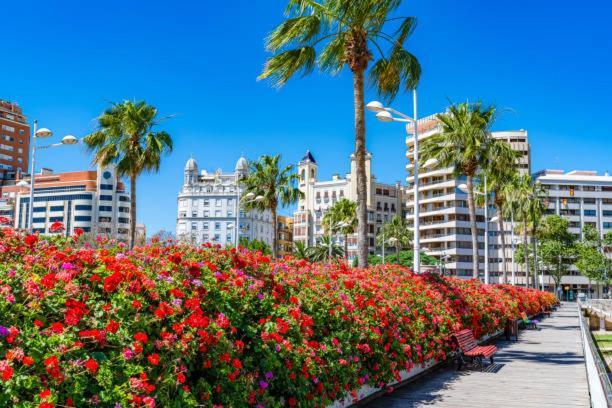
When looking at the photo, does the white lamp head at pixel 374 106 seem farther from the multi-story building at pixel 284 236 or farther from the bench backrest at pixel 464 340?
the multi-story building at pixel 284 236

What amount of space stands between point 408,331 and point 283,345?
5139mm

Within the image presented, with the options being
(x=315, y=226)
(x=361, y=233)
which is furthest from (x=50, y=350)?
(x=315, y=226)

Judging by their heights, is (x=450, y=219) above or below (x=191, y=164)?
below

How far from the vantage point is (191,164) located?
519ft

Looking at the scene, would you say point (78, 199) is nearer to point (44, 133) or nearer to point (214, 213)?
point (214, 213)

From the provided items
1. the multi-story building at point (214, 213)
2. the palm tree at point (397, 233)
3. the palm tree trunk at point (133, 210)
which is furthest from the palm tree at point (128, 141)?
the multi-story building at point (214, 213)

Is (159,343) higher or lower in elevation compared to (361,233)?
lower

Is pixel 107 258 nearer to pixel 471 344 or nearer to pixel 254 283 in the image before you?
pixel 254 283

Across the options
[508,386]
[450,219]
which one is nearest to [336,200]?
[450,219]

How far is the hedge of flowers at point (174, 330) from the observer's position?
4.00 meters

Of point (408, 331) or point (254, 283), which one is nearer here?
point (254, 283)

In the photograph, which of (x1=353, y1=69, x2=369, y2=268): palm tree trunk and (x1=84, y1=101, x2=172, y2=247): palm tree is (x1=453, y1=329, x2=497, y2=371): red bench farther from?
(x1=84, y1=101, x2=172, y2=247): palm tree

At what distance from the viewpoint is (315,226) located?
441 ft

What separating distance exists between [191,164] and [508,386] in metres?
151
